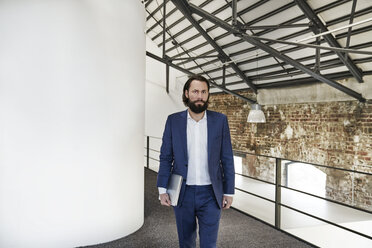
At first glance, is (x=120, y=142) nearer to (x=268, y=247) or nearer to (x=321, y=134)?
(x=268, y=247)

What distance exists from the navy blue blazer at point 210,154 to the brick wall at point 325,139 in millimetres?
4892

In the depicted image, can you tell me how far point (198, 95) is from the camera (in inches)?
63.6

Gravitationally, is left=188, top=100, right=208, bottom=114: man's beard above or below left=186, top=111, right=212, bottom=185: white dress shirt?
above

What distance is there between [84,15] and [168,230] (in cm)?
218

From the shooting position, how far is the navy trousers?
5.32ft

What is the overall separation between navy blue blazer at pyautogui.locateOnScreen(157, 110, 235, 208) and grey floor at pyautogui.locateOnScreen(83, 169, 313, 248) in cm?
120

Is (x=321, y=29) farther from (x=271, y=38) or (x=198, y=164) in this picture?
(x=198, y=164)

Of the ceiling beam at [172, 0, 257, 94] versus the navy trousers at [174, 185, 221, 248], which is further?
the ceiling beam at [172, 0, 257, 94]

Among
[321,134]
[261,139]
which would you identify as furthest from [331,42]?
[261,139]

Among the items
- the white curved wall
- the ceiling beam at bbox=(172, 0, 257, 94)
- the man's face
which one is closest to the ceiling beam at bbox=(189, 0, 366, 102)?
the ceiling beam at bbox=(172, 0, 257, 94)

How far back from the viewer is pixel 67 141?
245 centimetres

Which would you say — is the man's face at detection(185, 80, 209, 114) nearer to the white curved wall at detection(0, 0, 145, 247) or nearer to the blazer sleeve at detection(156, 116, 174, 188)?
the blazer sleeve at detection(156, 116, 174, 188)

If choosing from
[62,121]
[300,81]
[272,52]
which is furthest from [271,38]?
[62,121]

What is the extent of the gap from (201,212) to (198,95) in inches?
25.9
